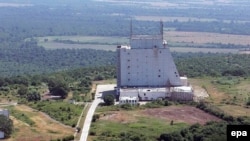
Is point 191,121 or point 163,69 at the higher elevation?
point 163,69

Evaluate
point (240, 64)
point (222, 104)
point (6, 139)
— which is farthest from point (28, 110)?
point (240, 64)

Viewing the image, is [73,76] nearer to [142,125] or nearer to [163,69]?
[163,69]

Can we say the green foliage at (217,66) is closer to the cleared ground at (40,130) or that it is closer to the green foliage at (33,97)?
the green foliage at (33,97)

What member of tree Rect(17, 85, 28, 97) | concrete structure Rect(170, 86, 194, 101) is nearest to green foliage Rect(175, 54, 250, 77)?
concrete structure Rect(170, 86, 194, 101)

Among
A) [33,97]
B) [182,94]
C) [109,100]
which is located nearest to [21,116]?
[33,97]

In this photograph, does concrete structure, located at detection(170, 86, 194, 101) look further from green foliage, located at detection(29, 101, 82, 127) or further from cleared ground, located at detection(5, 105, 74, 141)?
cleared ground, located at detection(5, 105, 74, 141)

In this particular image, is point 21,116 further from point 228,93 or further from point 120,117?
point 228,93

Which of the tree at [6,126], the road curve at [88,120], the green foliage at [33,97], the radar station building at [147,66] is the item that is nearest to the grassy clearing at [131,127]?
the road curve at [88,120]
